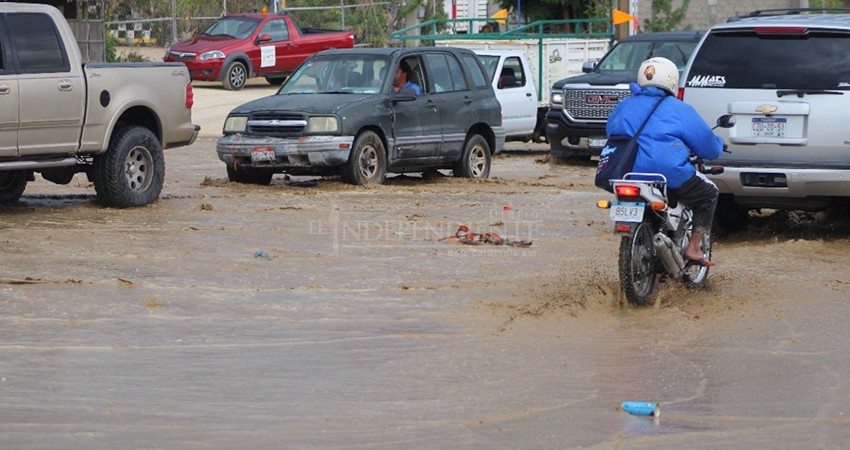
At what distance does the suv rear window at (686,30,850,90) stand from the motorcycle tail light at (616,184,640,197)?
298 centimetres

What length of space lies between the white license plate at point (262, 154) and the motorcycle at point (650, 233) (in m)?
6.84

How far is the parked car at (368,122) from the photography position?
1566cm

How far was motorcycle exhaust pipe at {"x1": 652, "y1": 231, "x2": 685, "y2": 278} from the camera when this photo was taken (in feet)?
30.2

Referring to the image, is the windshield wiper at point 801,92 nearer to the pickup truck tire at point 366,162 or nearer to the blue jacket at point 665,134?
the blue jacket at point 665,134

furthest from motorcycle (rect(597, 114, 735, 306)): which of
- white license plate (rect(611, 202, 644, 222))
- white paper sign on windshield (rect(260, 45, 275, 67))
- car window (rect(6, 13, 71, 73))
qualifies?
white paper sign on windshield (rect(260, 45, 275, 67))

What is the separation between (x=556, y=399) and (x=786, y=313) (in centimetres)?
287

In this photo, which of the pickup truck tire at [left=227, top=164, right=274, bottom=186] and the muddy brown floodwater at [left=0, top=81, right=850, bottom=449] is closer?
the muddy brown floodwater at [left=0, top=81, right=850, bottom=449]

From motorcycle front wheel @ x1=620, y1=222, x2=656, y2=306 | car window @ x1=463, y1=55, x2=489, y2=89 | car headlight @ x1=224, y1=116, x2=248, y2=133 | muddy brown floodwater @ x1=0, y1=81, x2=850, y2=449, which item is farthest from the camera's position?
car window @ x1=463, y1=55, x2=489, y2=89

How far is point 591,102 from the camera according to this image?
20797 mm

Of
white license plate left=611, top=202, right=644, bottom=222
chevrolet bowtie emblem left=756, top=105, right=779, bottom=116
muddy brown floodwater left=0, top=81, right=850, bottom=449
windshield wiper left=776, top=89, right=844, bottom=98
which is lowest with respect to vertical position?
muddy brown floodwater left=0, top=81, right=850, bottom=449

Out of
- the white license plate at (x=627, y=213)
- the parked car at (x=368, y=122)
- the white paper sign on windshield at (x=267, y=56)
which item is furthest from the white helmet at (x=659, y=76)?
the white paper sign on windshield at (x=267, y=56)

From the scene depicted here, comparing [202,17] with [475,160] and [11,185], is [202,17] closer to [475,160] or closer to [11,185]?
[475,160]

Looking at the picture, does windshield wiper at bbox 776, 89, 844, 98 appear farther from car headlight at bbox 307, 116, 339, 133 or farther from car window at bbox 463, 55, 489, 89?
car window at bbox 463, 55, 489, 89

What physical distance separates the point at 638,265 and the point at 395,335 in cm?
175
